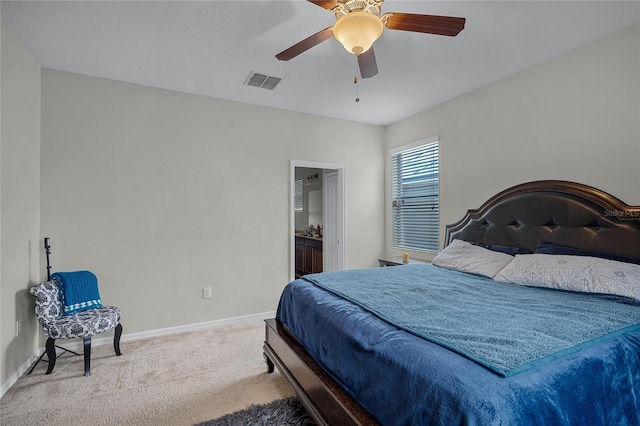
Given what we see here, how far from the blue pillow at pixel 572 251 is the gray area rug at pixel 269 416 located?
2249 mm

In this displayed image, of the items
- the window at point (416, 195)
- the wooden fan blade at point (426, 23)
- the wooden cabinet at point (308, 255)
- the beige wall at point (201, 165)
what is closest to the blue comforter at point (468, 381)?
the wooden fan blade at point (426, 23)

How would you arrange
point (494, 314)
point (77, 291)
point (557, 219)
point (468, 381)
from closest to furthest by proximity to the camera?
point (468, 381)
point (494, 314)
point (557, 219)
point (77, 291)

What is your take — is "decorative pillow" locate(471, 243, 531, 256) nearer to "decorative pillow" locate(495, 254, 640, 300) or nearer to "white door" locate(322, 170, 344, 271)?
"decorative pillow" locate(495, 254, 640, 300)

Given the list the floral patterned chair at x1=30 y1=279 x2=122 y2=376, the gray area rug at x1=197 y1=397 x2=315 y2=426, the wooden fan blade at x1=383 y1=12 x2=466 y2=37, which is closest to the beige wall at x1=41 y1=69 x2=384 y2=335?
the floral patterned chair at x1=30 y1=279 x2=122 y2=376

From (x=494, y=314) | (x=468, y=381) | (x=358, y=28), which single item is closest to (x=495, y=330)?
(x=494, y=314)

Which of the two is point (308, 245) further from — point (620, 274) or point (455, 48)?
point (620, 274)

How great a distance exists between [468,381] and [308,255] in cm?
508

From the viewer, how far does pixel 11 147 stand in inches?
98.8

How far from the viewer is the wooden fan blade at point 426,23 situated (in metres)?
1.79

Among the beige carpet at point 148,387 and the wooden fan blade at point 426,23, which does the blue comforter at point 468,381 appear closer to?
the beige carpet at point 148,387

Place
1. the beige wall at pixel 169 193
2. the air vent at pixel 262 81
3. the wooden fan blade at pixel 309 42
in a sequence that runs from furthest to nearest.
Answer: the air vent at pixel 262 81 < the beige wall at pixel 169 193 < the wooden fan blade at pixel 309 42

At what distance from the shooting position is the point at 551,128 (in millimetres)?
2926

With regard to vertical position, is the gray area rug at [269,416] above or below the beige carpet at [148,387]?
above

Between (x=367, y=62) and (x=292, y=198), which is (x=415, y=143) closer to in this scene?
(x=292, y=198)
